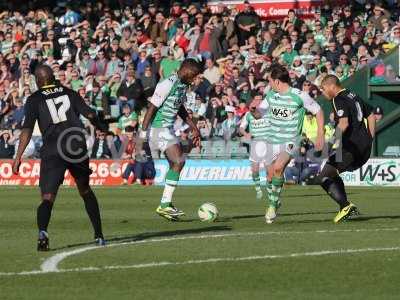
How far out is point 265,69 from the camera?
108ft

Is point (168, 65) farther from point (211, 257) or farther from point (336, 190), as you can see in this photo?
point (211, 257)

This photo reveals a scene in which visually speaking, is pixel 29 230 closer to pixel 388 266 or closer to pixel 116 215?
pixel 116 215

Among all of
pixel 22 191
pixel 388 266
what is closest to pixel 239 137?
pixel 22 191

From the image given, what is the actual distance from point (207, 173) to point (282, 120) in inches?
599

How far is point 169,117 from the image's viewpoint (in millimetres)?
17453

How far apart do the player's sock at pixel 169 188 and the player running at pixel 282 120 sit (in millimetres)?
1517

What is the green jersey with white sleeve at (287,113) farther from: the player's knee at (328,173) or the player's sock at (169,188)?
→ the player's sock at (169,188)

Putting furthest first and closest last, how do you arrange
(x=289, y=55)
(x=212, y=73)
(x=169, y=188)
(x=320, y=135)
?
(x=212, y=73)
(x=289, y=55)
(x=169, y=188)
(x=320, y=135)

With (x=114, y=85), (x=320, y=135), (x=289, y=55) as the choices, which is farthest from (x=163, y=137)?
(x=114, y=85)

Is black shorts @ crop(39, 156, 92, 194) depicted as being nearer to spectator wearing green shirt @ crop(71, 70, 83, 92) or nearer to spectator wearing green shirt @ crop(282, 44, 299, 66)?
spectator wearing green shirt @ crop(282, 44, 299, 66)

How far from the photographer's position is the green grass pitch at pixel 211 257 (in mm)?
9703

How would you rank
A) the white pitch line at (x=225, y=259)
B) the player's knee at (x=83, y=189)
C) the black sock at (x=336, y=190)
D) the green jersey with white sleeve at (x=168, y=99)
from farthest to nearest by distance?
the green jersey with white sleeve at (x=168, y=99)
the black sock at (x=336, y=190)
the player's knee at (x=83, y=189)
the white pitch line at (x=225, y=259)

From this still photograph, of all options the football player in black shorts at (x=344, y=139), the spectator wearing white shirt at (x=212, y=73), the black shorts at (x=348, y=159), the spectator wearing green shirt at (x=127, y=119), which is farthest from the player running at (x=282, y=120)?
the spectator wearing white shirt at (x=212, y=73)

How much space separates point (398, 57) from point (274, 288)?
70.7ft
